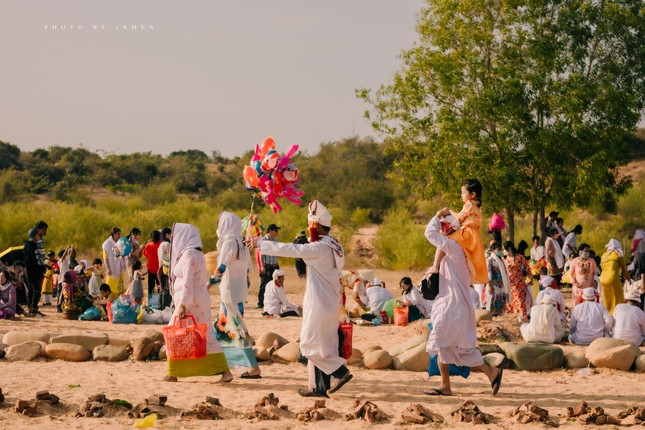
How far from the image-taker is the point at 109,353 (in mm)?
10898

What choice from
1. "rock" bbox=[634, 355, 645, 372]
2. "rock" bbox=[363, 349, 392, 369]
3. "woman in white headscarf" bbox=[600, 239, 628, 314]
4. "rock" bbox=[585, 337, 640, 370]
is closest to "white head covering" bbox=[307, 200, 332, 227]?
"rock" bbox=[363, 349, 392, 369]

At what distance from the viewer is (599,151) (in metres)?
21.3

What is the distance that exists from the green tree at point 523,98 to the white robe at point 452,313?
13294mm

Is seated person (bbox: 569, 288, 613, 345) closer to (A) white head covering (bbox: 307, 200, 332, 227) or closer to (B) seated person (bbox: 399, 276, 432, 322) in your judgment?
(B) seated person (bbox: 399, 276, 432, 322)

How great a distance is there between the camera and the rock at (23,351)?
1085 cm

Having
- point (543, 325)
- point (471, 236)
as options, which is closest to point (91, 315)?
point (543, 325)

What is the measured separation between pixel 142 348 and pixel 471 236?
4.39 meters

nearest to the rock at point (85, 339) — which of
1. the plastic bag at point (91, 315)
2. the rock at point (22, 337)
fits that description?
the rock at point (22, 337)

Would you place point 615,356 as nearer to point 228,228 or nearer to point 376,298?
point 228,228

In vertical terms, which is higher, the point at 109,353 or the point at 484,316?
the point at 484,316

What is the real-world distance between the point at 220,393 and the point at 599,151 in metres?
14.9

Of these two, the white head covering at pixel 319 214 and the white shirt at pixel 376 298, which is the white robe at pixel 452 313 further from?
the white shirt at pixel 376 298

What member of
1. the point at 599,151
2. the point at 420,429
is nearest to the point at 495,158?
the point at 599,151

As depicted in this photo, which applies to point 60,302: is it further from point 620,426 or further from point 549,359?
point 620,426
